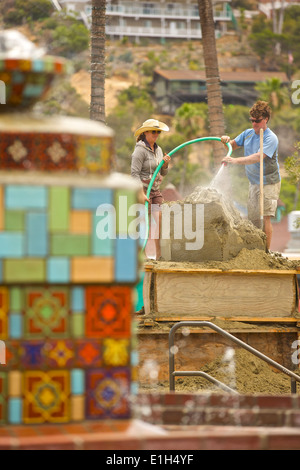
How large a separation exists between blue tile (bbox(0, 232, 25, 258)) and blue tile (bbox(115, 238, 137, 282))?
31 cm

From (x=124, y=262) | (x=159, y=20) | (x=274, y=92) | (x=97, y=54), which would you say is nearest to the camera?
(x=124, y=262)

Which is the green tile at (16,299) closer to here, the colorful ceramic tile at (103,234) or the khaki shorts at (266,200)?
the colorful ceramic tile at (103,234)

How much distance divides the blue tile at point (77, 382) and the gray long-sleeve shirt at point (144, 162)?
7.27m

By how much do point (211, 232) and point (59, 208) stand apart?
232 inches

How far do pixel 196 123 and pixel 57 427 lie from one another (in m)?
74.1

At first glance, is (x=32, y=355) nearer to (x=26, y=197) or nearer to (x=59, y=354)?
(x=59, y=354)

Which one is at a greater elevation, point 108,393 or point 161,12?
point 161,12

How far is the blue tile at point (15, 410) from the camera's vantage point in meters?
2.82

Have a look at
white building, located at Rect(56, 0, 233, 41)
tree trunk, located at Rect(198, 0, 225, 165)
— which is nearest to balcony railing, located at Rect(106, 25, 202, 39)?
white building, located at Rect(56, 0, 233, 41)

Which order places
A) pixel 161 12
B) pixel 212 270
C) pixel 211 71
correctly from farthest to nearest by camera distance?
pixel 161 12, pixel 211 71, pixel 212 270

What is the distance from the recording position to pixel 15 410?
2.82m

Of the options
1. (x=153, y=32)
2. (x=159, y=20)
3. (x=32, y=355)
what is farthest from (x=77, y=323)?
(x=159, y=20)

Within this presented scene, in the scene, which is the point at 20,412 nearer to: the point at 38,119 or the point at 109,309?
the point at 109,309

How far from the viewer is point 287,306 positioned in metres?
8.20
